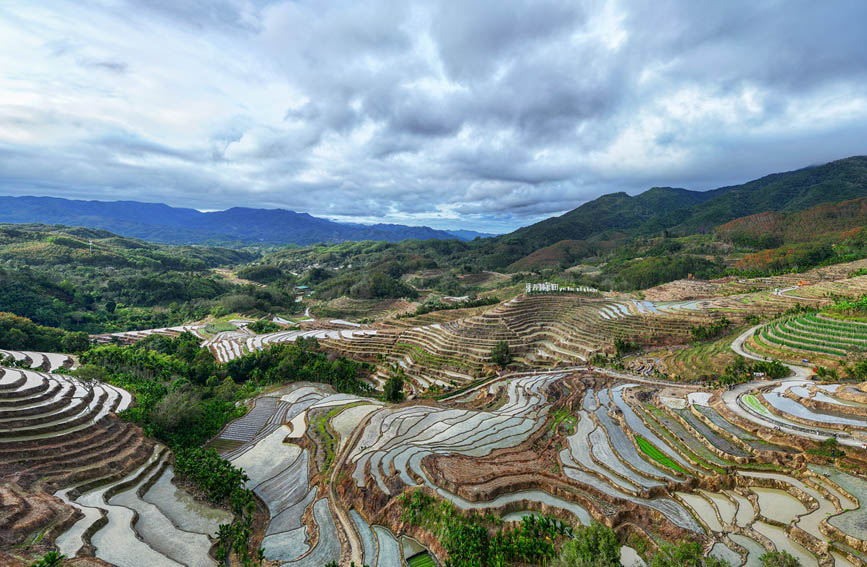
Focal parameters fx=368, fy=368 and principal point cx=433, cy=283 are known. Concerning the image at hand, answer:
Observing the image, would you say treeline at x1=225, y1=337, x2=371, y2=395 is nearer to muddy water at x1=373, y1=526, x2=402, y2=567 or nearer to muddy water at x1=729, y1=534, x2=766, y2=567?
muddy water at x1=373, y1=526, x2=402, y2=567

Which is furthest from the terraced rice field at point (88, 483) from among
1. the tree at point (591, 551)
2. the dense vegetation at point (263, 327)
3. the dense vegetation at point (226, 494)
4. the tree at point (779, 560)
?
the dense vegetation at point (263, 327)

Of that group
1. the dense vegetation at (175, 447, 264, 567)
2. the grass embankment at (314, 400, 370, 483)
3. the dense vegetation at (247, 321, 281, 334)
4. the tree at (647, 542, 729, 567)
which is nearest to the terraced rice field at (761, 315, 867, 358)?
the tree at (647, 542, 729, 567)

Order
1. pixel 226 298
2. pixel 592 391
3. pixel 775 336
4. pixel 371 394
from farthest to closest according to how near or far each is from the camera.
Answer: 1. pixel 226 298
2. pixel 371 394
3. pixel 775 336
4. pixel 592 391

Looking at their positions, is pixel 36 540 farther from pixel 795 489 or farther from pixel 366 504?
pixel 795 489

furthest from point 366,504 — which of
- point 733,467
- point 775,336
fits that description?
point 775,336

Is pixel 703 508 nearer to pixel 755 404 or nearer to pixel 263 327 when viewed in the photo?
pixel 755 404

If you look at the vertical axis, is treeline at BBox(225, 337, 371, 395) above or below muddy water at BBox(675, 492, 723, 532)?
below
